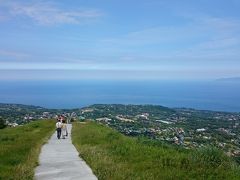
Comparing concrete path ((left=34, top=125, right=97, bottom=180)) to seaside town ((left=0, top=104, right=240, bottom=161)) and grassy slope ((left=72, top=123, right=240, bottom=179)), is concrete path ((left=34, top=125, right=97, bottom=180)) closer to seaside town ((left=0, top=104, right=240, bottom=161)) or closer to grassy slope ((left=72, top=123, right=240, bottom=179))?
grassy slope ((left=72, top=123, right=240, bottom=179))

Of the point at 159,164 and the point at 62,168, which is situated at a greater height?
the point at 159,164

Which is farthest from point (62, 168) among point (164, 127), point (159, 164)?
point (164, 127)

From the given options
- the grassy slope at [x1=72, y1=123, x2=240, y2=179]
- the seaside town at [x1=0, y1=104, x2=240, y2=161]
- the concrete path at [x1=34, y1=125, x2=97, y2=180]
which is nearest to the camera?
the grassy slope at [x1=72, y1=123, x2=240, y2=179]

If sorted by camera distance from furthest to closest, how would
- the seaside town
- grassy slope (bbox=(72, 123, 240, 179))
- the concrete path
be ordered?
the seaside town → the concrete path → grassy slope (bbox=(72, 123, 240, 179))

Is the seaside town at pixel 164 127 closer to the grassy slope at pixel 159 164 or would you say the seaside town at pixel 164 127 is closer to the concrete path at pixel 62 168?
the grassy slope at pixel 159 164

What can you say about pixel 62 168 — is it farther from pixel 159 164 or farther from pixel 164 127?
pixel 164 127

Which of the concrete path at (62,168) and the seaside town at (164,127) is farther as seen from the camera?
the seaside town at (164,127)

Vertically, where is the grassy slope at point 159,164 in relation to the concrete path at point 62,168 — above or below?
above

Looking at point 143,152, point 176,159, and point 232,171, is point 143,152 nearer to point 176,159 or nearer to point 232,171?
point 176,159

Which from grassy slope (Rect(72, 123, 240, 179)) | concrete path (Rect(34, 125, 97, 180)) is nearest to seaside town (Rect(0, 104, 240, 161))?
grassy slope (Rect(72, 123, 240, 179))

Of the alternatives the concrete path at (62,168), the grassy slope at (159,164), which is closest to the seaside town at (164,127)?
the grassy slope at (159,164)

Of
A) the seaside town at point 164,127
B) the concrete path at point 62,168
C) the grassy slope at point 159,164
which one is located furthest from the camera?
the seaside town at point 164,127

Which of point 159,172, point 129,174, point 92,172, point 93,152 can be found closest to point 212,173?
point 159,172

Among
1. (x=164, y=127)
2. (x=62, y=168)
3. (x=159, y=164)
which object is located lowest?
(x=164, y=127)
